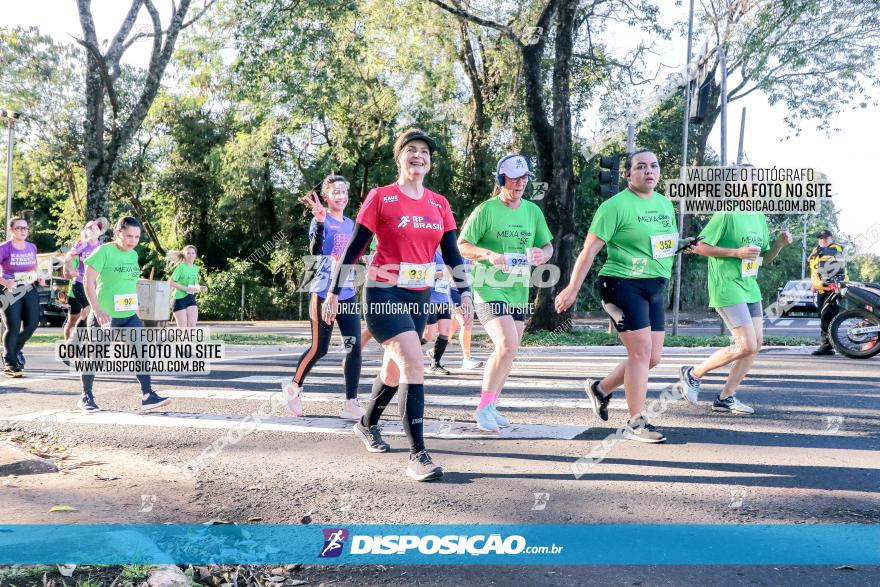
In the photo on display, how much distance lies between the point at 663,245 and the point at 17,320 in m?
8.66

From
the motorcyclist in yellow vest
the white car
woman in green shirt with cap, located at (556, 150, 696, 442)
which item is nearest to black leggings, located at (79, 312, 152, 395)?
woman in green shirt with cap, located at (556, 150, 696, 442)

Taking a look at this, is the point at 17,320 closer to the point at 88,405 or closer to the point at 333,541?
the point at 88,405

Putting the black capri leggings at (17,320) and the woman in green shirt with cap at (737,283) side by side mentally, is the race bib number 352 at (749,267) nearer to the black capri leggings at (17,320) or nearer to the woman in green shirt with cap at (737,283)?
the woman in green shirt with cap at (737,283)

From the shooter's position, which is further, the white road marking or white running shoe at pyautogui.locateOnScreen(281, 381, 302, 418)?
white running shoe at pyautogui.locateOnScreen(281, 381, 302, 418)

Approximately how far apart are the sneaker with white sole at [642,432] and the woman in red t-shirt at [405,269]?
1791 mm

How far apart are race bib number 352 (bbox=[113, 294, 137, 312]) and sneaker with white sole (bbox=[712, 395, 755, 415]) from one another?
18.3 feet

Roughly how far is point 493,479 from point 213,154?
30655 mm

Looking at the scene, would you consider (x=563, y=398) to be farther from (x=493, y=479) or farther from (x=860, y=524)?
(x=860, y=524)

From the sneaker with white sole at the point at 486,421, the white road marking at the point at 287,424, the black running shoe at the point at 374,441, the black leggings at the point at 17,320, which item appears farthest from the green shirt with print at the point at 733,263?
the black leggings at the point at 17,320

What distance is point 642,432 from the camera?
18.3 feet

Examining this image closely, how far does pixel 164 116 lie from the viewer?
3494 cm

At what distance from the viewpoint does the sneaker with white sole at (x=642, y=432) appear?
5.53 metres

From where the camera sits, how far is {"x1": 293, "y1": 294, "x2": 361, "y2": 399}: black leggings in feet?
21.2

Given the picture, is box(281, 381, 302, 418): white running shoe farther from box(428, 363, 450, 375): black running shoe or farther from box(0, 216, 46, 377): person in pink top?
box(0, 216, 46, 377): person in pink top
